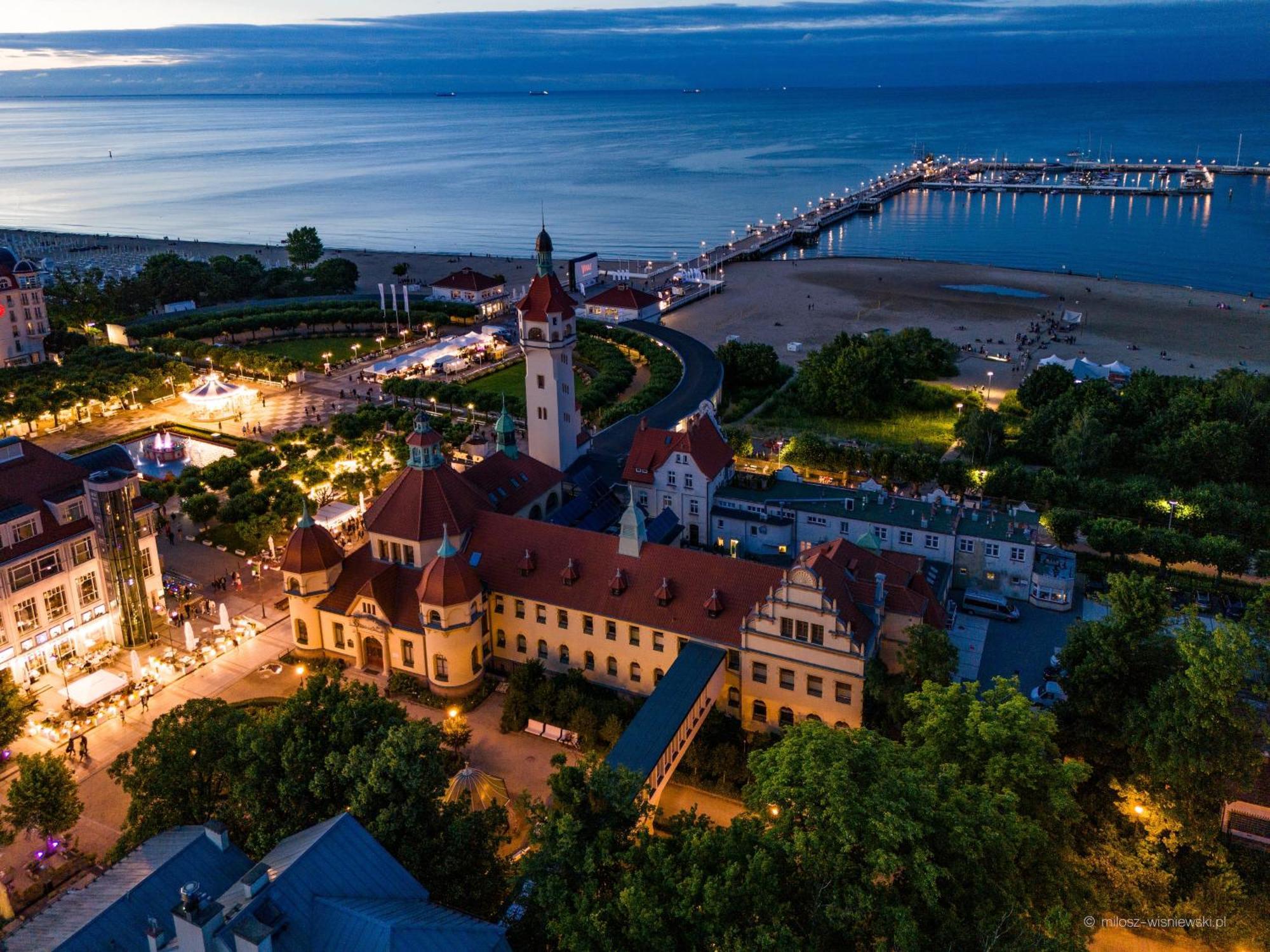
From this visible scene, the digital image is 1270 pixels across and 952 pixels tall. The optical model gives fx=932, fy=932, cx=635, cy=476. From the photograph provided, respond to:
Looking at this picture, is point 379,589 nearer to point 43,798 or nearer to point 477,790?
point 477,790

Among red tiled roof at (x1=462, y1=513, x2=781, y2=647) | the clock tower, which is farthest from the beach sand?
red tiled roof at (x1=462, y1=513, x2=781, y2=647)

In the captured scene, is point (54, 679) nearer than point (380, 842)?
No

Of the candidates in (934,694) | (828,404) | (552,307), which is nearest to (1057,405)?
(828,404)

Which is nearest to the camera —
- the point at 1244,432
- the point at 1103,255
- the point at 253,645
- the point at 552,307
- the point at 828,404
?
the point at 253,645

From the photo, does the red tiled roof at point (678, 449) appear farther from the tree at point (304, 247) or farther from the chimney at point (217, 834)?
the tree at point (304, 247)

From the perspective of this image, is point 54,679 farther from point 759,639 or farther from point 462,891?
point 759,639

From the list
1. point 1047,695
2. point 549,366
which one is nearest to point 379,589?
point 549,366

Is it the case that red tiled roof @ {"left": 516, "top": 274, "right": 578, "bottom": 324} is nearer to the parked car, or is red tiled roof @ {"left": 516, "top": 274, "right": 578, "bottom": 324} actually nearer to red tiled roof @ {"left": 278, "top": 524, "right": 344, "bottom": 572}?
red tiled roof @ {"left": 278, "top": 524, "right": 344, "bottom": 572}

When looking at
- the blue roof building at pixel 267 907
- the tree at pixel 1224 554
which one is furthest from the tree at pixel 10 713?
the tree at pixel 1224 554
